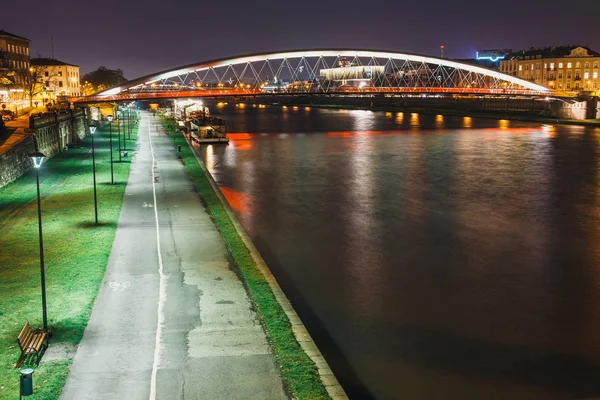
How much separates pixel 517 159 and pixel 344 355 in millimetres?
32654

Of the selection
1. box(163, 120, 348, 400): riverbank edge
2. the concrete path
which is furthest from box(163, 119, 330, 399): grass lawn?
the concrete path

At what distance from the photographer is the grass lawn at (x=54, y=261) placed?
348 inches

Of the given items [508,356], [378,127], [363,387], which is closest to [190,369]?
[363,387]

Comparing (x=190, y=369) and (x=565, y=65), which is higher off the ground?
Answer: (x=565, y=65)

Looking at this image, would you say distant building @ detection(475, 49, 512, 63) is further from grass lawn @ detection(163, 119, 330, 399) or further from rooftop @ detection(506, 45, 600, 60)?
grass lawn @ detection(163, 119, 330, 399)

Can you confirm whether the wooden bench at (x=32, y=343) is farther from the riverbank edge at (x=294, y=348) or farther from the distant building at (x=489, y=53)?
the distant building at (x=489, y=53)

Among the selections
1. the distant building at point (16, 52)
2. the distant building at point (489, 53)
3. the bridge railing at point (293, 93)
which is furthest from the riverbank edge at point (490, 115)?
the distant building at point (16, 52)

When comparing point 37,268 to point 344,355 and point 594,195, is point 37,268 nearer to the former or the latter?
point 344,355

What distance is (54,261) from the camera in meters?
13.9

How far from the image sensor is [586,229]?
2039cm

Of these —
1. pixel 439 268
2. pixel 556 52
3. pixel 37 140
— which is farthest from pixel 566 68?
pixel 439 268

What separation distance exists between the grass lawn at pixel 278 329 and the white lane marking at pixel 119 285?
2.37 m

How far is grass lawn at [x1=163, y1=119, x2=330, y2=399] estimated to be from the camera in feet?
26.3

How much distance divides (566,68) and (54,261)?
359 feet
